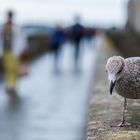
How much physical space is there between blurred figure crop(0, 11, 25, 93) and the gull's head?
1080 centimetres

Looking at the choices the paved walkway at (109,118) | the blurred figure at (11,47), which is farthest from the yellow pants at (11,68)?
the paved walkway at (109,118)

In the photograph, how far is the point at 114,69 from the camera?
13.9 feet

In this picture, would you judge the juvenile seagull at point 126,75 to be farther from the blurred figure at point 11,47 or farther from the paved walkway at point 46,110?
the blurred figure at point 11,47

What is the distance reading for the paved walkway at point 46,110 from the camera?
9.75m

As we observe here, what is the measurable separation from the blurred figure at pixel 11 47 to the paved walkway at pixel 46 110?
350 millimetres

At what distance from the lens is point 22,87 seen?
16.5 meters

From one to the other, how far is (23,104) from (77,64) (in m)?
13.4

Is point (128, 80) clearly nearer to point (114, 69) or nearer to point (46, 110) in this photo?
point (114, 69)

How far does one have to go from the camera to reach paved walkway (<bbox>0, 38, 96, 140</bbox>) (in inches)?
384

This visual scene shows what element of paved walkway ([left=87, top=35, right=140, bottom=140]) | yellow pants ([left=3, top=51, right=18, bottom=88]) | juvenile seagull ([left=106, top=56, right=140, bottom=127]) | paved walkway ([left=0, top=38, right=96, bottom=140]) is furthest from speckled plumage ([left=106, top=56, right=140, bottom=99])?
yellow pants ([left=3, top=51, right=18, bottom=88])

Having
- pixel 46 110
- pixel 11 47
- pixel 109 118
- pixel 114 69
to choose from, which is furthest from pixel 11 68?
pixel 114 69

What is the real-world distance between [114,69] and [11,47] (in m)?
11.1

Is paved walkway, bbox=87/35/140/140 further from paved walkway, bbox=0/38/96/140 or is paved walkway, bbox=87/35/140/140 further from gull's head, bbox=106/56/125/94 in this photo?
paved walkway, bbox=0/38/96/140

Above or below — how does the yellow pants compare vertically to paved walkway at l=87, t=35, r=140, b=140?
below
